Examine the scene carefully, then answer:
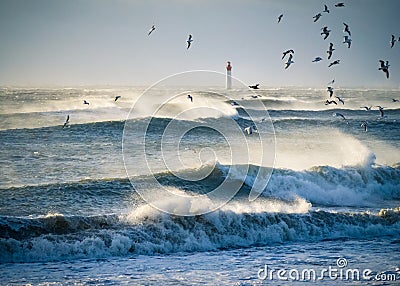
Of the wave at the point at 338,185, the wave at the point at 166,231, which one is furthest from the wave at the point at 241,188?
the wave at the point at 166,231

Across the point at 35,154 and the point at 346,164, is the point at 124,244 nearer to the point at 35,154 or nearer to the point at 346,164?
the point at 35,154

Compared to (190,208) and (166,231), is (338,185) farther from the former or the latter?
(166,231)

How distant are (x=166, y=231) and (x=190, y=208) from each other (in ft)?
4.19

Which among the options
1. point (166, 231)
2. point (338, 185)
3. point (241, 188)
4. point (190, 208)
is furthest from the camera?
point (338, 185)

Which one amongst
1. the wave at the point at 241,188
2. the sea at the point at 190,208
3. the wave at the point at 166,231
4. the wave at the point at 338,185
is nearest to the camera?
the sea at the point at 190,208

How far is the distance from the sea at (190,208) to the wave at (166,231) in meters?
0.03

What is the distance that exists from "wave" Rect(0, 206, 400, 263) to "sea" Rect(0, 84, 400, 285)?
3 centimetres

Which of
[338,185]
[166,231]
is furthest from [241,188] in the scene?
[166,231]

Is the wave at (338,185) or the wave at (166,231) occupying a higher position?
the wave at (338,185)

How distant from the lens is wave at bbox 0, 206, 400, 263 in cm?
1070

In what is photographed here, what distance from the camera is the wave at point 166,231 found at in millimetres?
10703

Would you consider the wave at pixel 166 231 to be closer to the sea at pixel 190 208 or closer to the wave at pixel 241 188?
the sea at pixel 190 208

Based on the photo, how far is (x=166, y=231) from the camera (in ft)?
38.9

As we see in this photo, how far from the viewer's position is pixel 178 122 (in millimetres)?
33469
